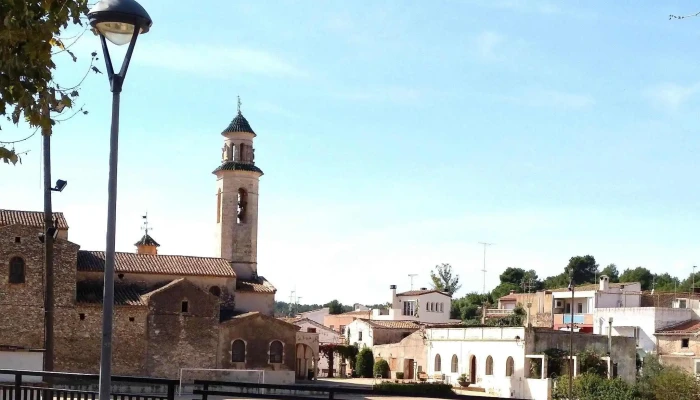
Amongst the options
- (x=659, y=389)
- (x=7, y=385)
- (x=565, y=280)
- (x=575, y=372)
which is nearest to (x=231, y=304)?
(x=575, y=372)

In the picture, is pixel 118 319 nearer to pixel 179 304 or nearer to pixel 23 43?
pixel 179 304

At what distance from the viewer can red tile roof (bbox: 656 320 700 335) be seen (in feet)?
175

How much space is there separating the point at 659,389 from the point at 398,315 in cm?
3491

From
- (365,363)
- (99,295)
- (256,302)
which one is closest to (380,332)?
(365,363)

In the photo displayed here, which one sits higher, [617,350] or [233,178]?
[233,178]

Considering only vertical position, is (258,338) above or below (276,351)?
above

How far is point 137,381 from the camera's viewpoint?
11883 mm

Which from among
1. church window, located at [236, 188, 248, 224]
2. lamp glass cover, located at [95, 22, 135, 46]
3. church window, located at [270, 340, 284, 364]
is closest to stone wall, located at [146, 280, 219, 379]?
church window, located at [270, 340, 284, 364]

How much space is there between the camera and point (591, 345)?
49312 mm

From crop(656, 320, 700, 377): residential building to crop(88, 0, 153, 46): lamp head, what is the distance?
151 ft

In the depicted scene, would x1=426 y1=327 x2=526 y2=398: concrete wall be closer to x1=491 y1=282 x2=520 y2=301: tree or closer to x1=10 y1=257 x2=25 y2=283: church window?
x1=10 y1=257 x2=25 y2=283: church window

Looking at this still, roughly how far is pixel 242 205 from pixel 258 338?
8507 mm

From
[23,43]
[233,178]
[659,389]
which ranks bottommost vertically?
[659,389]

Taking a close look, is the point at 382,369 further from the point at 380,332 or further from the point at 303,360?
the point at 303,360
